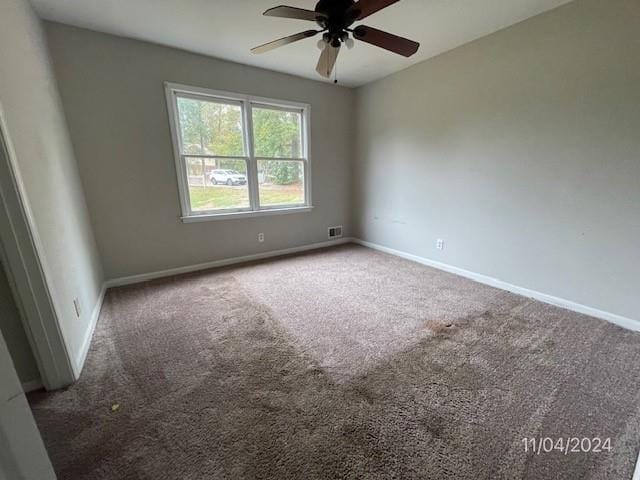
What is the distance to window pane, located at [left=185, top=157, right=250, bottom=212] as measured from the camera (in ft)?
11.1

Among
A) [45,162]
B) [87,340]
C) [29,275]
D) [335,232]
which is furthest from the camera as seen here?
[335,232]

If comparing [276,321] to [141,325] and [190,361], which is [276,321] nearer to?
[190,361]

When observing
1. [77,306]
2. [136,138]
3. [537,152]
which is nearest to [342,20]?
[537,152]

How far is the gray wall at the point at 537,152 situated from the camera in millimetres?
2133

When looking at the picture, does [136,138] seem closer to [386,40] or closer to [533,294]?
[386,40]

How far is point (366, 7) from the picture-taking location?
5.61ft

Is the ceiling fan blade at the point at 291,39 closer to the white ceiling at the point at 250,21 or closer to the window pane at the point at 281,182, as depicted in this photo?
the white ceiling at the point at 250,21

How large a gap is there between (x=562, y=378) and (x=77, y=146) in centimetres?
436

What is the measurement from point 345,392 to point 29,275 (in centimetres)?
186

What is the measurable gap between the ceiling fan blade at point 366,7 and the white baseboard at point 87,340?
2835mm

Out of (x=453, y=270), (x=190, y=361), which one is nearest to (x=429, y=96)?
(x=453, y=270)

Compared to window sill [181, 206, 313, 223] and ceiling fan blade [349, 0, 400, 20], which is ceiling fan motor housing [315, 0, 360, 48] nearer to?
ceiling fan blade [349, 0, 400, 20]

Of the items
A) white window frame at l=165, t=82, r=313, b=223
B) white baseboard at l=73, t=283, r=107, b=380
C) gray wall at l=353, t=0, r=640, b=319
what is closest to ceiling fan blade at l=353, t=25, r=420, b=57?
gray wall at l=353, t=0, r=640, b=319

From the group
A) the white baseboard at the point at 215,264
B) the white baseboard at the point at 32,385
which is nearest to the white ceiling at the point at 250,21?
the white baseboard at the point at 215,264
